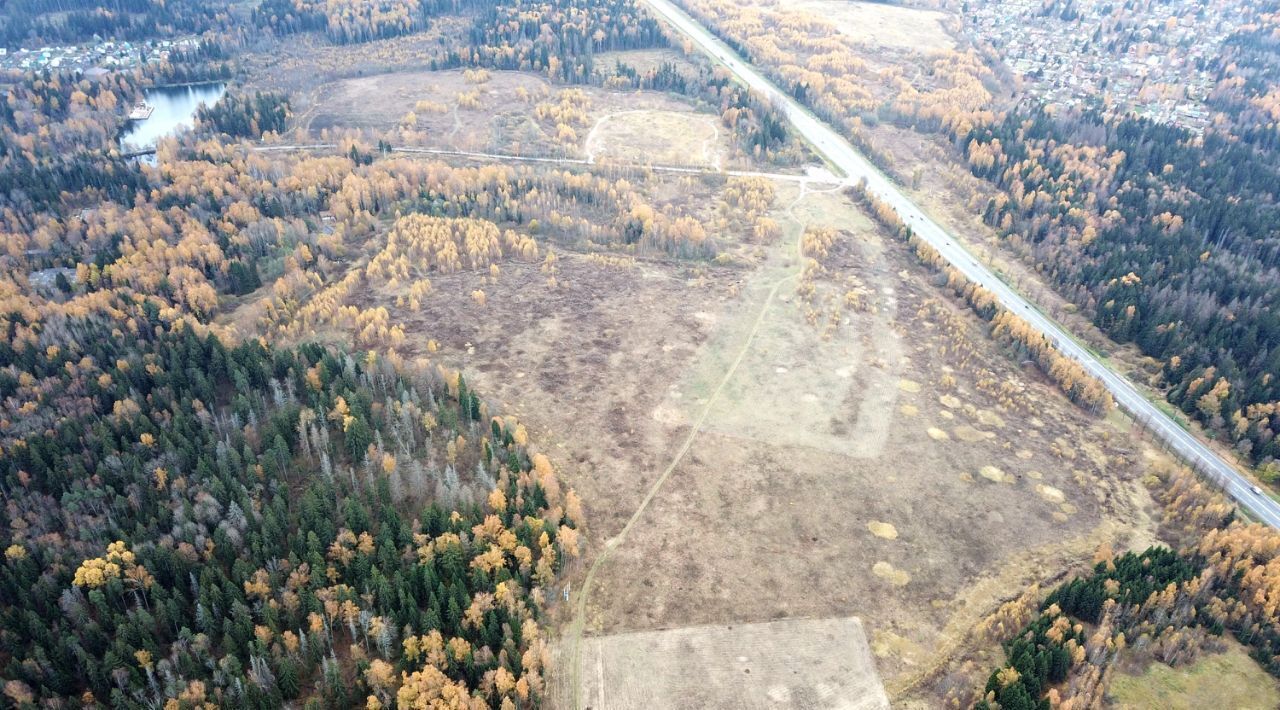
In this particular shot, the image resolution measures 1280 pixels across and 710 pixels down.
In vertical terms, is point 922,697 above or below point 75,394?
below

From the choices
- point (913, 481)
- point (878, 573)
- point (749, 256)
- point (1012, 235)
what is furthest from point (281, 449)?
point (1012, 235)

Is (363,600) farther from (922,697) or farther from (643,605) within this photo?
(922,697)

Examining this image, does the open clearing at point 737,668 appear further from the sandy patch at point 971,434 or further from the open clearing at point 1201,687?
the sandy patch at point 971,434

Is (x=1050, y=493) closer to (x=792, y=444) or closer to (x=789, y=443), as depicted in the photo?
(x=792, y=444)

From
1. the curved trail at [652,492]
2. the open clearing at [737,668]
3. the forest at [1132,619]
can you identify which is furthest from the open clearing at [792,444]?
the forest at [1132,619]

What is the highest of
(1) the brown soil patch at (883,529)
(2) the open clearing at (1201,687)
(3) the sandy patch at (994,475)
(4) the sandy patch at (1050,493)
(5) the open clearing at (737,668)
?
(3) the sandy patch at (994,475)

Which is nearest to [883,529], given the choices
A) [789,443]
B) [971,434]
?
[789,443]

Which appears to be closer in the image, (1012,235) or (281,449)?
(281,449)
